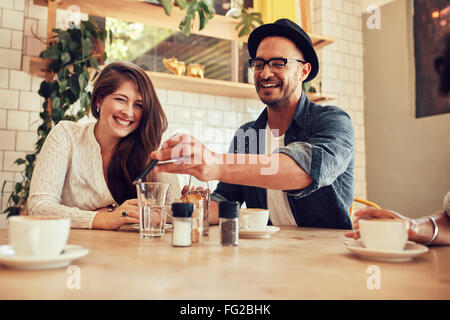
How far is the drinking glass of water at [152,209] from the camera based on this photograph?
1247 mm

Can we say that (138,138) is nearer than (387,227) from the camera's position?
No

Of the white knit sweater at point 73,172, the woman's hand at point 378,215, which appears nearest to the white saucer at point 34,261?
the woman's hand at point 378,215

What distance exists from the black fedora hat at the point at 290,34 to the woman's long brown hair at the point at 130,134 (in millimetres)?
661

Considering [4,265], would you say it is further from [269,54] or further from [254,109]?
[254,109]

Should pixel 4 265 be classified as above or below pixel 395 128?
below

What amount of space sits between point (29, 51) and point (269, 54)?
76.2 inches

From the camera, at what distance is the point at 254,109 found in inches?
157

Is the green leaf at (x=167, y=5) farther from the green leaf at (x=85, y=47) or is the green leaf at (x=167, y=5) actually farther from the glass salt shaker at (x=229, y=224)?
the glass salt shaker at (x=229, y=224)

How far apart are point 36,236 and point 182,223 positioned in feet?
1.33

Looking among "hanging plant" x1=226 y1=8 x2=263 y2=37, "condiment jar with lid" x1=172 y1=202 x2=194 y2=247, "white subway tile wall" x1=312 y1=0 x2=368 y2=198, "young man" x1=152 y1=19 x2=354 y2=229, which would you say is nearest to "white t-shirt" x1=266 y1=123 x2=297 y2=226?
"young man" x1=152 y1=19 x2=354 y2=229

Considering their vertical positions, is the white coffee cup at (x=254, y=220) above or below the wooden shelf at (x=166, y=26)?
below
